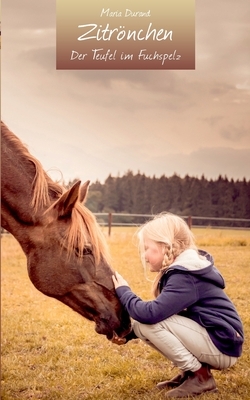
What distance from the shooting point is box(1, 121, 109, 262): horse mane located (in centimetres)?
225

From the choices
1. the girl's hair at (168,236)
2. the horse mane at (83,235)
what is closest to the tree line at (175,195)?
the girl's hair at (168,236)

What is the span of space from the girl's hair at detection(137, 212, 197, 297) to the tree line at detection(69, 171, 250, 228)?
117 cm

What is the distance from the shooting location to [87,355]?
10.5 ft

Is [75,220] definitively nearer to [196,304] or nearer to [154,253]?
[154,253]

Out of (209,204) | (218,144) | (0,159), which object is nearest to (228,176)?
(218,144)

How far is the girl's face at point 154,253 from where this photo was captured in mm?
2420

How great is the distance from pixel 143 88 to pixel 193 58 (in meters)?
0.62

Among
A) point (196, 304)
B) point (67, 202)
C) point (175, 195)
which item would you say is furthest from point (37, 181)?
point (175, 195)

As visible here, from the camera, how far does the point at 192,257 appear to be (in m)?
2.33

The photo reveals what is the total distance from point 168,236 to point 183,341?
21.4 inches

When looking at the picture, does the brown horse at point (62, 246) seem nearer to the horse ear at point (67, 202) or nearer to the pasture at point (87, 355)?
the horse ear at point (67, 202)

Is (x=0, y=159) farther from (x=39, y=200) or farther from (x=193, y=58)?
(x=193, y=58)

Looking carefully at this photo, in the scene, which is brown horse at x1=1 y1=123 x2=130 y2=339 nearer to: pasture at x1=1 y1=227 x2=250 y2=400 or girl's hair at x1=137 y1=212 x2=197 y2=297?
girl's hair at x1=137 y1=212 x2=197 y2=297

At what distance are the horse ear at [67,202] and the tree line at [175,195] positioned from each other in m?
1.69
